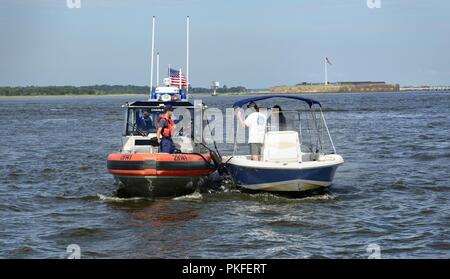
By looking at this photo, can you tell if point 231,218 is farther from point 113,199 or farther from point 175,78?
point 175,78

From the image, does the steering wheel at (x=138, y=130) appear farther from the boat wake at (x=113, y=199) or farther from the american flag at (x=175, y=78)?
the american flag at (x=175, y=78)

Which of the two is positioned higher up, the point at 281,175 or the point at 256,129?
the point at 256,129

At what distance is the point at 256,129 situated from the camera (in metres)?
17.2

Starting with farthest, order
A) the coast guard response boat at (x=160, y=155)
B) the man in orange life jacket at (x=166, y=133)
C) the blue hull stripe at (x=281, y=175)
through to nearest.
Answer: the man in orange life jacket at (x=166, y=133) < the blue hull stripe at (x=281, y=175) < the coast guard response boat at (x=160, y=155)

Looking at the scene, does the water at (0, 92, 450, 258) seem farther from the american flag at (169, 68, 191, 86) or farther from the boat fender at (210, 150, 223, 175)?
the american flag at (169, 68, 191, 86)

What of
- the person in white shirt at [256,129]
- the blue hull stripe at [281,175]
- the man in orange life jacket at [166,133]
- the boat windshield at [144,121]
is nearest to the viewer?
the blue hull stripe at [281,175]

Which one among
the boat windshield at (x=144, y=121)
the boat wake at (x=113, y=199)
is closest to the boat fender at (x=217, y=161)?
the boat windshield at (x=144, y=121)

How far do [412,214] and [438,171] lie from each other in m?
7.00

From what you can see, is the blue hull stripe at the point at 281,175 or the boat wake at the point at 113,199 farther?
the boat wake at the point at 113,199

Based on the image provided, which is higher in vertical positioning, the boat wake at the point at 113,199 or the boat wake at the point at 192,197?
the boat wake at the point at 192,197

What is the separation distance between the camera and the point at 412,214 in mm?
14617

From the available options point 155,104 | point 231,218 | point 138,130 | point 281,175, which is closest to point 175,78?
point 155,104

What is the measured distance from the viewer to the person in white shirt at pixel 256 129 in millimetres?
17125

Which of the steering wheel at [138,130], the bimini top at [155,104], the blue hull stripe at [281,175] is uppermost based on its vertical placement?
the bimini top at [155,104]
